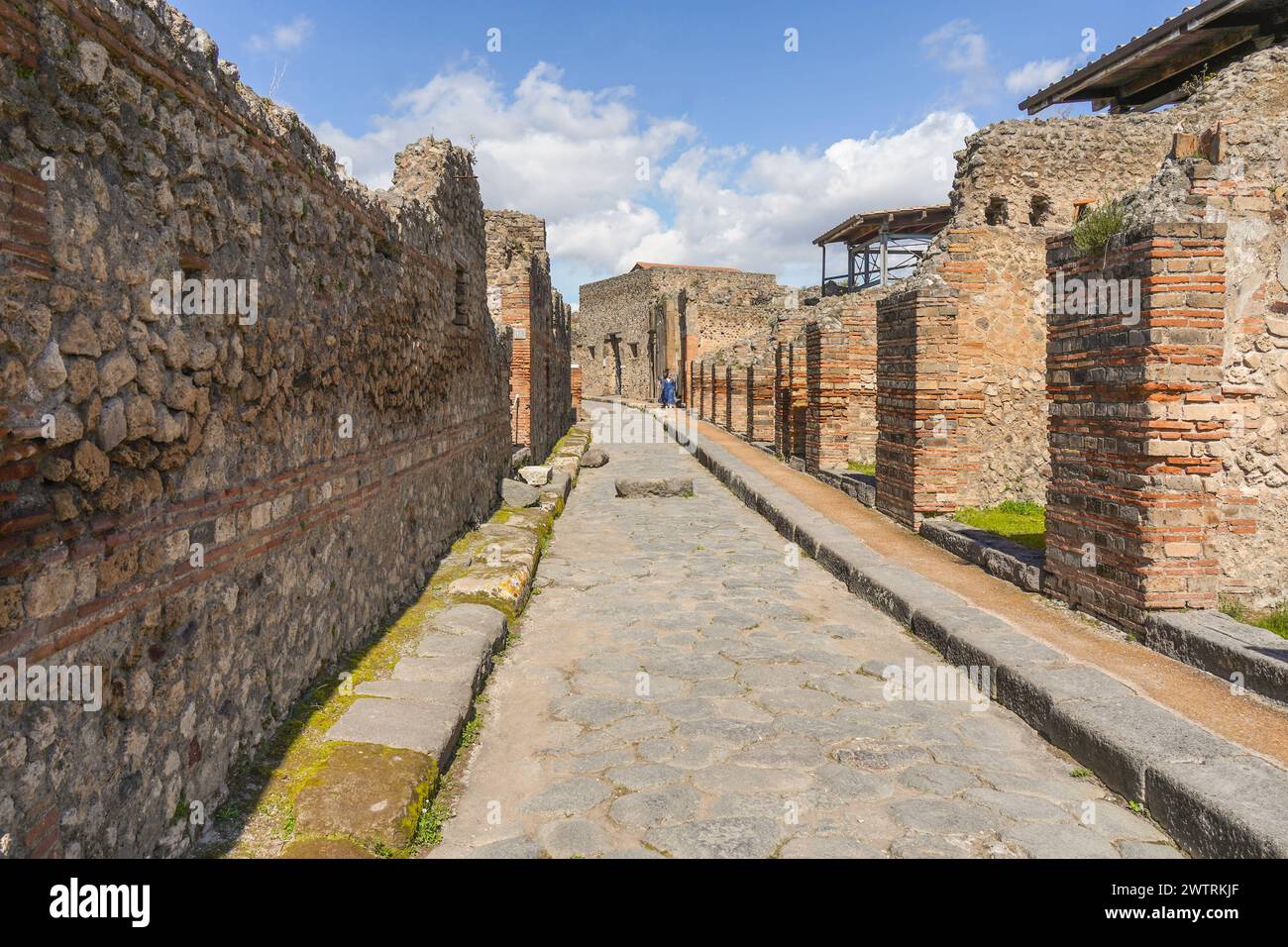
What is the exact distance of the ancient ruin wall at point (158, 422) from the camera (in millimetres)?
1822

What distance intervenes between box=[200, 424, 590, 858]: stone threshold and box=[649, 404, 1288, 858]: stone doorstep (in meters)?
2.54

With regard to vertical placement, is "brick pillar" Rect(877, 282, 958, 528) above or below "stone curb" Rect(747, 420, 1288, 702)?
above

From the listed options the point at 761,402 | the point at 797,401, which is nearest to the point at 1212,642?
the point at 797,401

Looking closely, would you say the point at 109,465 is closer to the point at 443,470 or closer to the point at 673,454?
the point at 443,470

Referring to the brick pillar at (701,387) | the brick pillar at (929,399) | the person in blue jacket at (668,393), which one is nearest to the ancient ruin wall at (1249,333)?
the brick pillar at (929,399)

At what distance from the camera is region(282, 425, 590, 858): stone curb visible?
103 inches

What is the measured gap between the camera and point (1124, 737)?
326cm

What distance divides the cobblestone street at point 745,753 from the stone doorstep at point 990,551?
3.57ft

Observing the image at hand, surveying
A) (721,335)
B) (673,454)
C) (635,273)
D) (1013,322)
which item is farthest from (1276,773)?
(635,273)

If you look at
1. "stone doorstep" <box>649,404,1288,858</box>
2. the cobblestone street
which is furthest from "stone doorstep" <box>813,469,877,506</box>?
"stone doorstep" <box>649,404,1288,858</box>

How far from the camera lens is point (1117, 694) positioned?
369 cm

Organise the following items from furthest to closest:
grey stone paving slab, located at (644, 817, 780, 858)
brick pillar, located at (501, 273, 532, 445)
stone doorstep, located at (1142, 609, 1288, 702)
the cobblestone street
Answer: brick pillar, located at (501, 273, 532, 445) → stone doorstep, located at (1142, 609, 1288, 702) → the cobblestone street → grey stone paving slab, located at (644, 817, 780, 858)

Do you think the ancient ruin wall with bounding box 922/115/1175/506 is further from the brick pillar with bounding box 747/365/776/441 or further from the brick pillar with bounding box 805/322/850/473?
the brick pillar with bounding box 747/365/776/441
